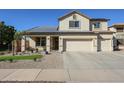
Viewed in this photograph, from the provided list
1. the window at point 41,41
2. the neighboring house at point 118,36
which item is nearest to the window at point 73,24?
the window at point 41,41

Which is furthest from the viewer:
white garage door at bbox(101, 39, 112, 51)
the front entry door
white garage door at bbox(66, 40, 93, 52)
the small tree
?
the small tree

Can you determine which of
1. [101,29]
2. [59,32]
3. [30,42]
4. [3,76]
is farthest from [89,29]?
[3,76]

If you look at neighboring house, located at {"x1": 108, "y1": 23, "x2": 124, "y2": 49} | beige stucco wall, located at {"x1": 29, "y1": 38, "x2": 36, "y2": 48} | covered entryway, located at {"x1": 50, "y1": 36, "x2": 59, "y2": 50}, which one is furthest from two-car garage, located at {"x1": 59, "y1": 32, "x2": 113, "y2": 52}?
neighboring house, located at {"x1": 108, "y1": 23, "x2": 124, "y2": 49}

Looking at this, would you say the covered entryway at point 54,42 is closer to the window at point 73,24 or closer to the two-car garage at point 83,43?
the two-car garage at point 83,43

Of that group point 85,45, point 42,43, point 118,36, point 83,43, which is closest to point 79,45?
point 83,43

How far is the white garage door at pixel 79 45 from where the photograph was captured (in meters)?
30.1

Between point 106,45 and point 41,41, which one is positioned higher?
point 41,41

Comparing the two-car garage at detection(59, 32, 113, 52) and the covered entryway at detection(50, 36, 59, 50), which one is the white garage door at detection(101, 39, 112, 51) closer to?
the two-car garage at detection(59, 32, 113, 52)

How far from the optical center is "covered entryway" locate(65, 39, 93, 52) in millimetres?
30141

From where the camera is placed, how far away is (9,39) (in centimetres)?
4394

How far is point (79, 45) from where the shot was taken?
30.3 meters

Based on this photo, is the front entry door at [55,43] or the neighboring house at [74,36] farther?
the front entry door at [55,43]

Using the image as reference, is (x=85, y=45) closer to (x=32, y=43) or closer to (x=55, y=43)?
(x=55, y=43)
